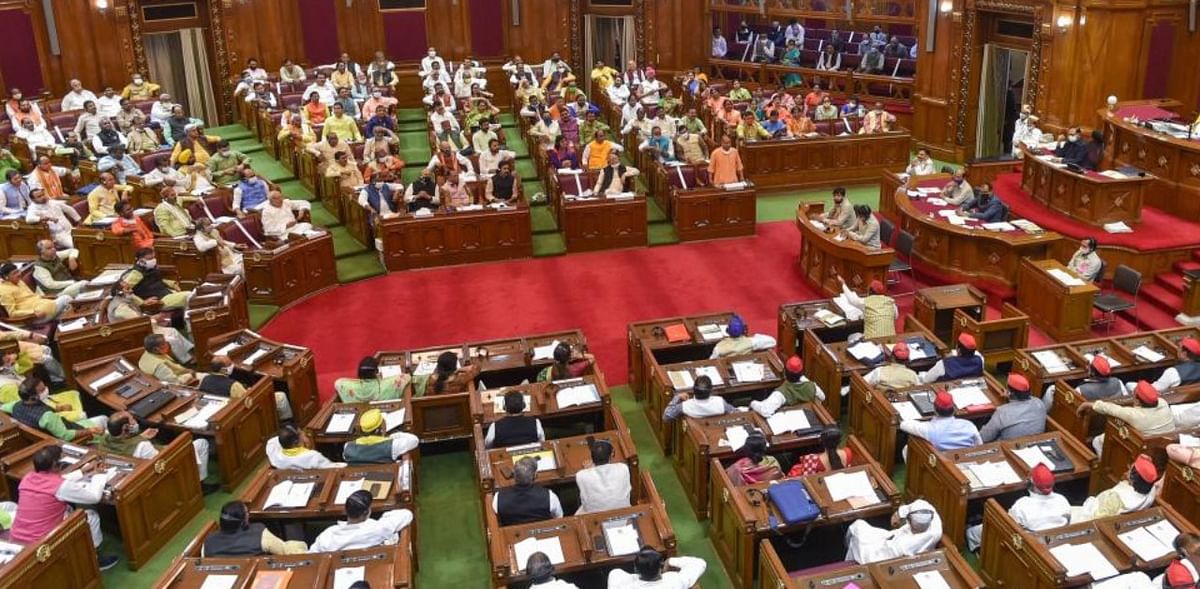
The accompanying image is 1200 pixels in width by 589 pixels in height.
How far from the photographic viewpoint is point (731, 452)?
792cm

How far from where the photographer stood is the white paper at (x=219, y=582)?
245 inches

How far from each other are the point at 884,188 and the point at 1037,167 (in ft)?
7.54

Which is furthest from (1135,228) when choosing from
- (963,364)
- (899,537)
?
(899,537)

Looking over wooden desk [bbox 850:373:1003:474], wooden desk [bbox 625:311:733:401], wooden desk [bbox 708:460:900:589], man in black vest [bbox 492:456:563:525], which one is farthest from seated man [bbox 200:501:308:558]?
wooden desk [bbox 850:373:1003:474]

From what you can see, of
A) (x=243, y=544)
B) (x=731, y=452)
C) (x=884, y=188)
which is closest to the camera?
(x=243, y=544)

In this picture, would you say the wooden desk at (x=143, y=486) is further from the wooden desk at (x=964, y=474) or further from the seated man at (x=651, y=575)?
the wooden desk at (x=964, y=474)

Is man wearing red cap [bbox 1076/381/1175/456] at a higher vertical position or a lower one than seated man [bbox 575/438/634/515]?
higher

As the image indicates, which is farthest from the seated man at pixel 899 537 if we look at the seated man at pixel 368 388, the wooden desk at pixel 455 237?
the wooden desk at pixel 455 237

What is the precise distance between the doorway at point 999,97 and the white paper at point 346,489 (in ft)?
48.9

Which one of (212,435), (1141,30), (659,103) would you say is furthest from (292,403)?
(1141,30)

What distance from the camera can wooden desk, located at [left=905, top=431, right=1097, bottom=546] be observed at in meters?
7.29

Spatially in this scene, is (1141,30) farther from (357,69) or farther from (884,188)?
(357,69)

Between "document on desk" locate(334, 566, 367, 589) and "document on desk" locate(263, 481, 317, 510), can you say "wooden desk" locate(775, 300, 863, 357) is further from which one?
"document on desk" locate(334, 566, 367, 589)

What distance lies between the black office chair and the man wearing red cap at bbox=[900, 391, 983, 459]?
4386mm
